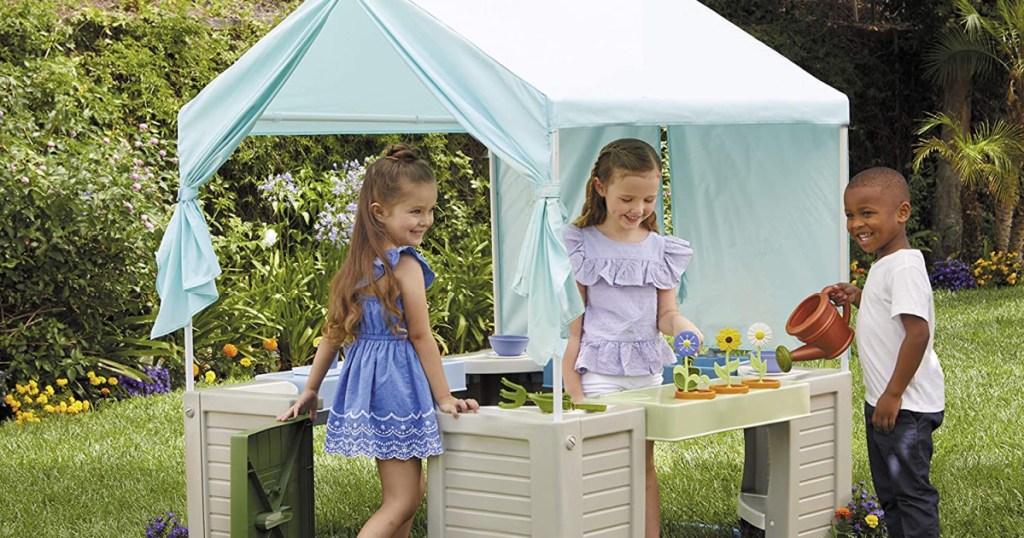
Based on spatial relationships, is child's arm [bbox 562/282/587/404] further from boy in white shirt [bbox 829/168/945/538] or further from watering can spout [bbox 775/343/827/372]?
boy in white shirt [bbox 829/168/945/538]

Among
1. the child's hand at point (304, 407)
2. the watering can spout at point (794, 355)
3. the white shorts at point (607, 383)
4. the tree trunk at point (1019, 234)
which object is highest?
the tree trunk at point (1019, 234)

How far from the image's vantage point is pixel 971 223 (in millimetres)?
13953

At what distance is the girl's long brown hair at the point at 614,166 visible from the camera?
14.4ft

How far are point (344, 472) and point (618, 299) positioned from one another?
2.21 m

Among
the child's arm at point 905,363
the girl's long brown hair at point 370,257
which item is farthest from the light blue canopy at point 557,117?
the child's arm at point 905,363

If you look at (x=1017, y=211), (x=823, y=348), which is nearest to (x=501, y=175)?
(x=823, y=348)

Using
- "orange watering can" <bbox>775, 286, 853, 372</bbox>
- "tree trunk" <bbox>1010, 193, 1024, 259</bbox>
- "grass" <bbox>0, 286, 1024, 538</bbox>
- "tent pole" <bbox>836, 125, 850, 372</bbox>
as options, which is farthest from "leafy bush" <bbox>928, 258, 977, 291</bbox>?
"orange watering can" <bbox>775, 286, 853, 372</bbox>

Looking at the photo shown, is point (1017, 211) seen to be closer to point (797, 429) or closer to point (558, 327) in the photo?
point (797, 429)

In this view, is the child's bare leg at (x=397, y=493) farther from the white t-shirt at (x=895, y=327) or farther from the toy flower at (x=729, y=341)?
the white t-shirt at (x=895, y=327)

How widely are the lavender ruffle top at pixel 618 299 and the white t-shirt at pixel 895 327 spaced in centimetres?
69

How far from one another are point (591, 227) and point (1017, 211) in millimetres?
10683

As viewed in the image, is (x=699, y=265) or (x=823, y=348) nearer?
(x=823, y=348)

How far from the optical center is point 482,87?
390cm

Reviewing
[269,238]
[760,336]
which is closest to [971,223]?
[269,238]
